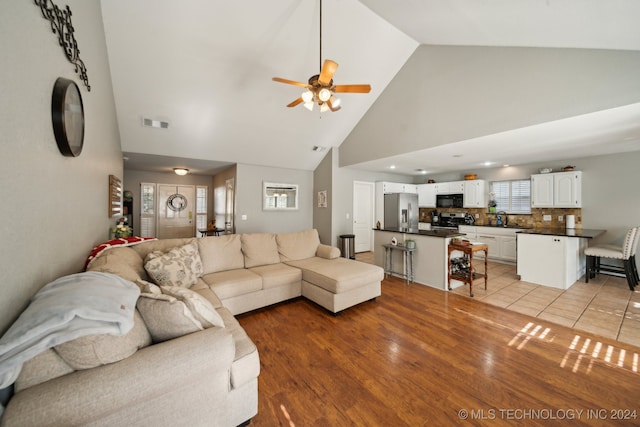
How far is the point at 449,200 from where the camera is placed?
22.4 ft

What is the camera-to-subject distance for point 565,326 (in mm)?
2701

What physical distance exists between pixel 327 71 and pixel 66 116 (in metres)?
2.11

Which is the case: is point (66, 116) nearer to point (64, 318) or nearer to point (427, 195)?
point (64, 318)

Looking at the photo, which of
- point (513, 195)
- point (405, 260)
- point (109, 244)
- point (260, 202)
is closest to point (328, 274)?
point (405, 260)

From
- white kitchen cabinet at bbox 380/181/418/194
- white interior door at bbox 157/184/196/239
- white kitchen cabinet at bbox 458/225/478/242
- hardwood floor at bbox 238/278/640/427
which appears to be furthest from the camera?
white interior door at bbox 157/184/196/239

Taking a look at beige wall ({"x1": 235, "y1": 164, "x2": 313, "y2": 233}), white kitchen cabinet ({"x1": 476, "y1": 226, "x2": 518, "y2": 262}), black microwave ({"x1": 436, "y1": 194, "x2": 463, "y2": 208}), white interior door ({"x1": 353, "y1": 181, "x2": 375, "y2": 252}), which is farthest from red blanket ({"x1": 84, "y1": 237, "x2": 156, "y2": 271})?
black microwave ({"x1": 436, "y1": 194, "x2": 463, "y2": 208})

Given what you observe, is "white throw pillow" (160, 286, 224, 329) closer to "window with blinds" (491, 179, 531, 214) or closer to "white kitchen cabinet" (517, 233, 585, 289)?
"white kitchen cabinet" (517, 233, 585, 289)

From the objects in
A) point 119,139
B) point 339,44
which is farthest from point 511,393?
point 119,139

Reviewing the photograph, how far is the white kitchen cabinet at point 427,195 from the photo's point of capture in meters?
7.23

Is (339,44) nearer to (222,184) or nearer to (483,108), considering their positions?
(483,108)

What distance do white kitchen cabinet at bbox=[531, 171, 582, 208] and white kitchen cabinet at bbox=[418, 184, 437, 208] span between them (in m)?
2.29

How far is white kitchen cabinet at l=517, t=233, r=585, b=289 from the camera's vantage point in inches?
152

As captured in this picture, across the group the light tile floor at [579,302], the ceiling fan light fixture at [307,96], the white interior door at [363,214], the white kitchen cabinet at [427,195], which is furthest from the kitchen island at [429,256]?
the white kitchen cabinet at [427,195]

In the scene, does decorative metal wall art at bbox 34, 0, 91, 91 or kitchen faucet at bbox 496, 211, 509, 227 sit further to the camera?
kitchen faucet at bbox 496, 211, 509, 227
